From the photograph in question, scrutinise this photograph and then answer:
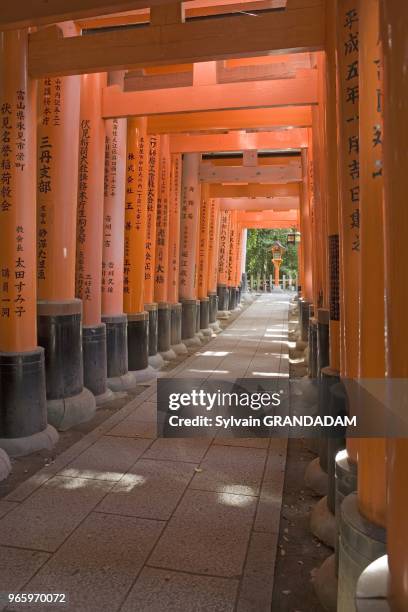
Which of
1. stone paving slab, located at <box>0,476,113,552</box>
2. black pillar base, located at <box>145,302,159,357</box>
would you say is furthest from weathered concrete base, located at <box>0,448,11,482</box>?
black pillar base, located at <box>145,302,159,357</box>

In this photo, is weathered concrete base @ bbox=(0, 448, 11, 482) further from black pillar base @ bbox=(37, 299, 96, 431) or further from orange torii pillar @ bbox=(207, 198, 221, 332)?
orange torii pillar @ bbox=(207, 198, 221, 332)

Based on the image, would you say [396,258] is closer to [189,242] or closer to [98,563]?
[98,563]

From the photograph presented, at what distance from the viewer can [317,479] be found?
345 cm

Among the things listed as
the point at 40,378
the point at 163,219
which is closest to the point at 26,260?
the point at 40,378

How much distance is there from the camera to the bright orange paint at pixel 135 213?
6.62 metres

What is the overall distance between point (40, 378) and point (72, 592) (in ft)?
7.37

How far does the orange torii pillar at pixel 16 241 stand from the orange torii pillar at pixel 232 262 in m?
15.4

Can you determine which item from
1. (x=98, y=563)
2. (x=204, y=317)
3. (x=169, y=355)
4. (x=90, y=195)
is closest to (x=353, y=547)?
(x=98, y=563)

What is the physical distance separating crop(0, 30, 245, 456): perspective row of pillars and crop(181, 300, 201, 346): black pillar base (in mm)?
1304

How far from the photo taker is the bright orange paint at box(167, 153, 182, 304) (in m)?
9.24

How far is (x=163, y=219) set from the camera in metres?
8.55

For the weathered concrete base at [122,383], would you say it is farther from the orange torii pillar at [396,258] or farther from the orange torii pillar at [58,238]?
the orange torii pillar at [396,258]

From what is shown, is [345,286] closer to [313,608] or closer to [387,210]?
[387,210]

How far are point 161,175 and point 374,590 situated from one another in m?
7.90
